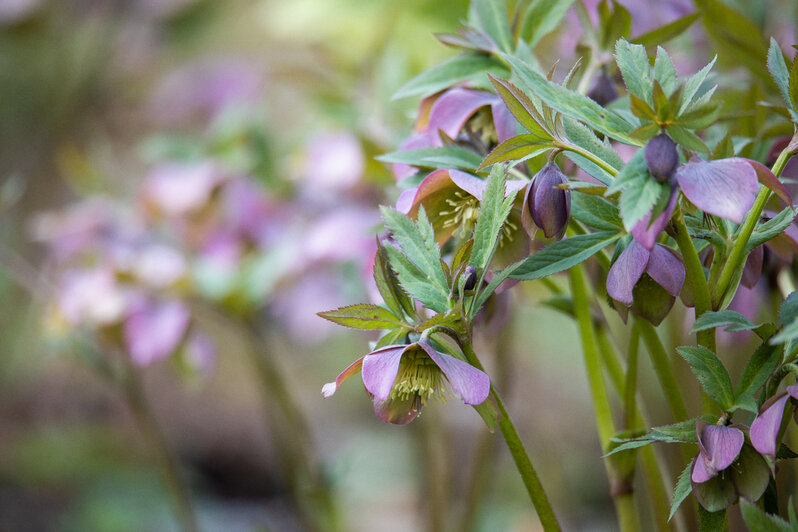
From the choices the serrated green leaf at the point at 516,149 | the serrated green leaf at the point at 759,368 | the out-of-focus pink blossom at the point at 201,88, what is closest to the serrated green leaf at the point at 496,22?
the serrated green leaf at the point at 516,149

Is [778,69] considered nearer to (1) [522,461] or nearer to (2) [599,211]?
(2) [599,211]

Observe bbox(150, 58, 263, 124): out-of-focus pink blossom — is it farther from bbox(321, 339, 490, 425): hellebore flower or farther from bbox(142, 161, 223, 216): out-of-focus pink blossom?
bbox(321, 339, 490, 425): hellebore flower

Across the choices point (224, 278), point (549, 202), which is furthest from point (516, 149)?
point (224, 278)

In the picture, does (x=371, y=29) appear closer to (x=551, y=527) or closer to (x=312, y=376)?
(x=551, y=527)

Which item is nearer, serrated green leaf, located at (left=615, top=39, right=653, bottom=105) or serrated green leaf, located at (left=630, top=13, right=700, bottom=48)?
serrated green leaf, located at (left=615, top=39, right=653, bottom=105)

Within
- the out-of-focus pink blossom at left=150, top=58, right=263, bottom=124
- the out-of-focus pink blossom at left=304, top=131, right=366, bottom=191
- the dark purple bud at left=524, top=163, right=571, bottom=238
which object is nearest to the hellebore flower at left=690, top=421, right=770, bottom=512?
the dark purple bud at left=524, top=163, right=571, bottom=238

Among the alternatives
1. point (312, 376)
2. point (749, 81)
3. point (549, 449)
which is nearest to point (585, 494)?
point (549, 449)
